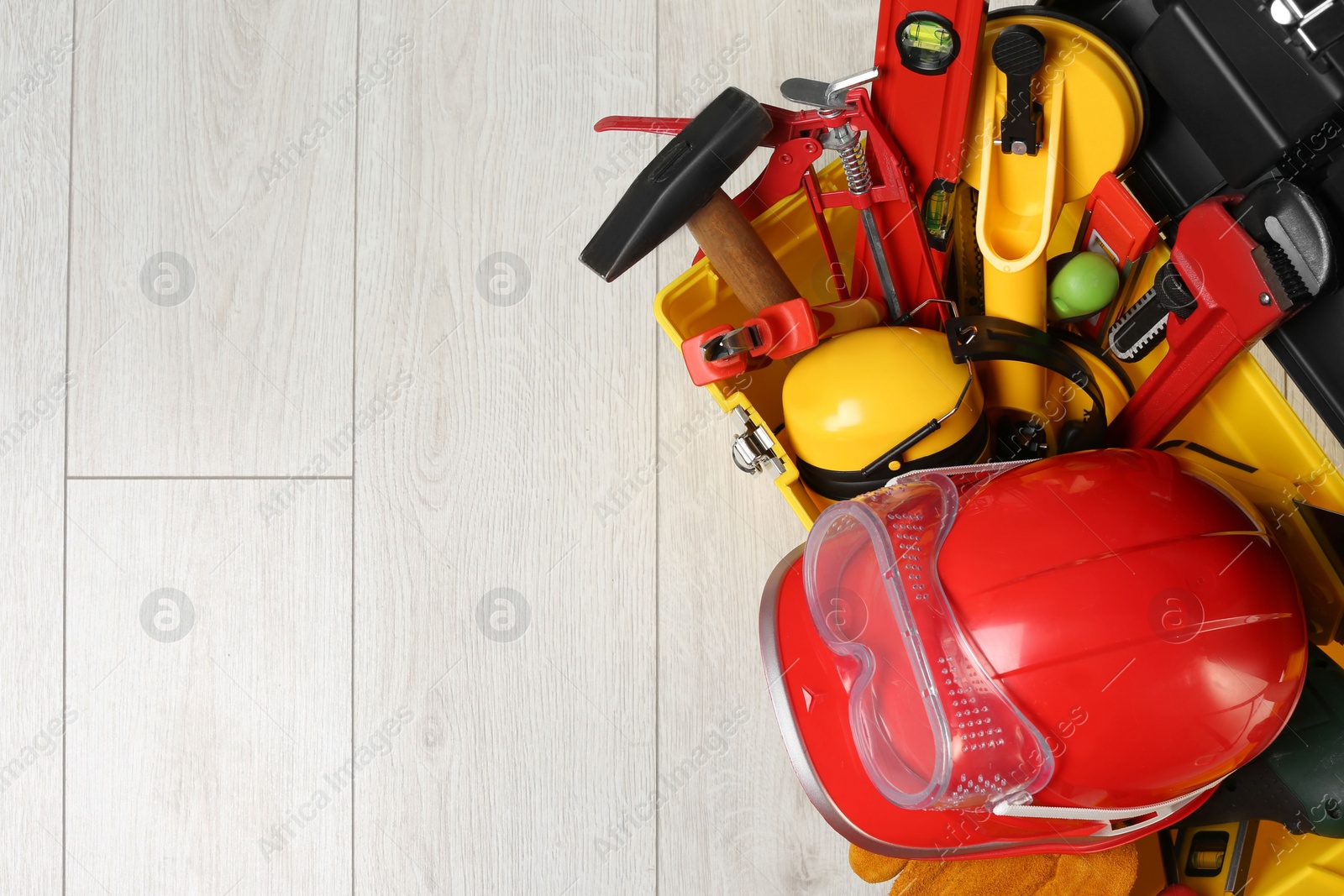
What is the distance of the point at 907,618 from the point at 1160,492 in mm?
179

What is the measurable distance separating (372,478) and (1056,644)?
2.47 feet

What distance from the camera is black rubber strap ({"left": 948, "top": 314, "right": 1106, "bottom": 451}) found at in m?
0.66

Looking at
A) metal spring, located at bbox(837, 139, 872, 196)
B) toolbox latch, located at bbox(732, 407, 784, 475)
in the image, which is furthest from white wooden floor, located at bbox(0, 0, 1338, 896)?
metal spring, located at bbox(837, 139, 872, 196)

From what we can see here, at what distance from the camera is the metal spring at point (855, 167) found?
68cm

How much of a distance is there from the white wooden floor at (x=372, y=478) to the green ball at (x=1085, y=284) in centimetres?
40

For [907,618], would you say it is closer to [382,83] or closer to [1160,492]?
[1160,492]

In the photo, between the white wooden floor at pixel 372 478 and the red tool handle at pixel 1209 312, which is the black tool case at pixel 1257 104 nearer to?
the red tool handle at pixel 1209 312

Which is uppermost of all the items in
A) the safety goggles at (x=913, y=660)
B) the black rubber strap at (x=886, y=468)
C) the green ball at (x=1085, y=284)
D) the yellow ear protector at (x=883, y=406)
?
the green ball at (x=1085, y=284)

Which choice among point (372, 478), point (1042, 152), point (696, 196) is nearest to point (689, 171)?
point (696, 196)

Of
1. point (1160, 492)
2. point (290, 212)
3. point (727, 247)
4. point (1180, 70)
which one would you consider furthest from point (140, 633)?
point (1180, 70)

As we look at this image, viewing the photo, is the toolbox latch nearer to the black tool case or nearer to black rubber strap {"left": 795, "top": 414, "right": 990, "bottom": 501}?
black rubber strap {"left": 795, "top": 414, "right": 990, "bottom": 501}

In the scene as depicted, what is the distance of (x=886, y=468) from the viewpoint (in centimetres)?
71

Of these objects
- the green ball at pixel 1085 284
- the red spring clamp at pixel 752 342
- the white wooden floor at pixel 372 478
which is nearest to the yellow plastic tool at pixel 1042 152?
the green ball at pixel 1085 284

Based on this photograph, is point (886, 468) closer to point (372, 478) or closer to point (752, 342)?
point (752, 342)
